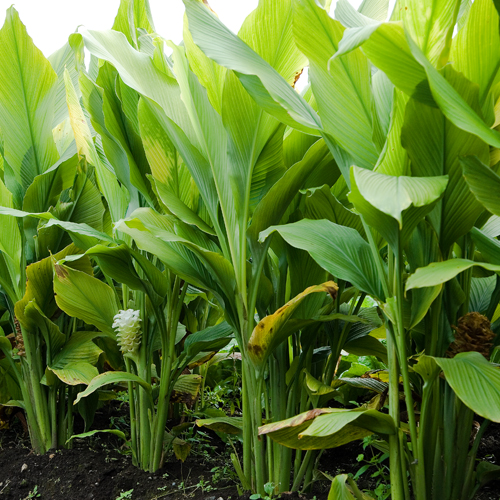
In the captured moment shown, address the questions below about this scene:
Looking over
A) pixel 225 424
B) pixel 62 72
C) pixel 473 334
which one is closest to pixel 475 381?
pixel 473 334

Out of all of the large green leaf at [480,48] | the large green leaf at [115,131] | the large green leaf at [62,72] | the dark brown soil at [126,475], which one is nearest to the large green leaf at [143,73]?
the large green leaf at [115,131]

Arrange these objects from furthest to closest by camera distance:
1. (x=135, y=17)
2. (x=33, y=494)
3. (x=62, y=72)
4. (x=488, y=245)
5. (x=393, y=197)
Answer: (x=62, y=72) < (x=135, y=17) < (x=33, y=494) < (x=488, y=245) < (x=393, y=197)

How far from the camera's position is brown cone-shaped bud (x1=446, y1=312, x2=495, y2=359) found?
0.85 metres

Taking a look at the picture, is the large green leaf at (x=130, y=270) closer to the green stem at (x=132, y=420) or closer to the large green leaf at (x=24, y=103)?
the green stem at (x=132, y=420)

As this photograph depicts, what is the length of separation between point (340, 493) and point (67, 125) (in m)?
1.50

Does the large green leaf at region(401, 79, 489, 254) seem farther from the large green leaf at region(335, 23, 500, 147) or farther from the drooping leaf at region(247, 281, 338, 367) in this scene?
the drooping leaf at region(247, 281, 338, 367)

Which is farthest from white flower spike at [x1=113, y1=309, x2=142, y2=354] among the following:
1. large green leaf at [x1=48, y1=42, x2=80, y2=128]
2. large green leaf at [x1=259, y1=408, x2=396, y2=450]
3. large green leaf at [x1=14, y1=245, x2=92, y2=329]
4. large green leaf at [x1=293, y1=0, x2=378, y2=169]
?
large green leaf at [x1=48, y1=42, x2=80, y2=128]

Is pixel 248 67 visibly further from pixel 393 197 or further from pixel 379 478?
pixel 379 478

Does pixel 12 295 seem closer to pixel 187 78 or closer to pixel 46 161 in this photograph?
pixel 46 161

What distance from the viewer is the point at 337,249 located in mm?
889

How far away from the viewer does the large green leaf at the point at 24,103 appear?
135 centimetres

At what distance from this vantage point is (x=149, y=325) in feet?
4.24

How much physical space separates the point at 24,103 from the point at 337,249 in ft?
3.34

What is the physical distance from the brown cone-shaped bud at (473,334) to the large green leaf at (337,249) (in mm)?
147
